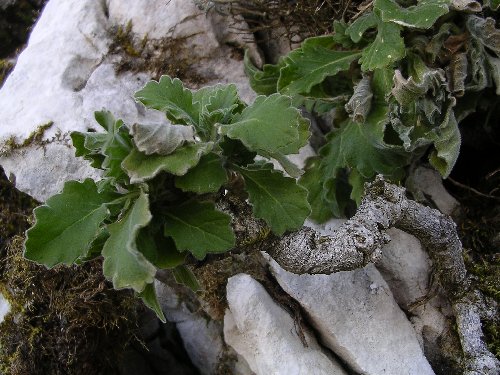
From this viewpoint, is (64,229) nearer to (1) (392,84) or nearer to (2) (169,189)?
(2) (169,189)

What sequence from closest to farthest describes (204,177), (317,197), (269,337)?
(204,177), (269,337), (317,197)

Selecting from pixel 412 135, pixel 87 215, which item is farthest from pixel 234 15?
pixel 87 215

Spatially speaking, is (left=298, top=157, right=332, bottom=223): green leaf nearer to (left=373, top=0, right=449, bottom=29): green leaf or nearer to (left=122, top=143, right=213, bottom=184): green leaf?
(left=373, top=0, right=449, bottom=29): green leaf

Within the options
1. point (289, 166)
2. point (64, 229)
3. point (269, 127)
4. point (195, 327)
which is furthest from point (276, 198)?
point (195, 327)

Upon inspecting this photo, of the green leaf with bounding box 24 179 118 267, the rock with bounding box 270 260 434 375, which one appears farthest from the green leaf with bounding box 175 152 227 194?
the rock with bounding box 270 260 434 375

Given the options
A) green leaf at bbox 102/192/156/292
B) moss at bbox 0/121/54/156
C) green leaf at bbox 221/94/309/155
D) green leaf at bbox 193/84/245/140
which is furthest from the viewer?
moss at bbox 0/121/54/156

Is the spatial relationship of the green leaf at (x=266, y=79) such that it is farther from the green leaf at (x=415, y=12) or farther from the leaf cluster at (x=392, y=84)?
the green leaf at (x=415, y=12)
